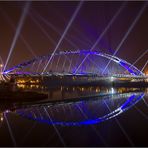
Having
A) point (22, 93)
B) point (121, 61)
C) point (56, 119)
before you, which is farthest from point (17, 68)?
point (56, 119)

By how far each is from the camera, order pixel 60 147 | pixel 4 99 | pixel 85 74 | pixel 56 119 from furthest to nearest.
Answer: pixel 85 74 → pixel 4 99 → pixel 56 119 → pixel 60 147

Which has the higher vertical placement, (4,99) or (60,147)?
(4,99)

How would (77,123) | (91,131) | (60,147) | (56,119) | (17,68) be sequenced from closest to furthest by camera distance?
(60,147) → (91,131) → (77,123) → (56,119) → (17,68)

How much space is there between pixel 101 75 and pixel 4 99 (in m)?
39.0

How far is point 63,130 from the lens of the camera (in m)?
10.4

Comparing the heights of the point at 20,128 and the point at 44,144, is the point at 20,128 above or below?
above

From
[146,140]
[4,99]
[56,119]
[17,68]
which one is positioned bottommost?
[146,140]

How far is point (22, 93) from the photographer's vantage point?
23969mm

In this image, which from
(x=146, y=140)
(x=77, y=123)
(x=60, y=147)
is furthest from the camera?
(x=77, y=123)

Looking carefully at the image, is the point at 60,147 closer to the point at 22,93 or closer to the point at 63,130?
the point at 63,130

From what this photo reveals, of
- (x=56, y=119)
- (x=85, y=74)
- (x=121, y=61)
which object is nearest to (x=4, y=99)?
(x=56, y=119)

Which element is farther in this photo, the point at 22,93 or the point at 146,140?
the point at 22,93

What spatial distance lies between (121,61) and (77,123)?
47.8 meters

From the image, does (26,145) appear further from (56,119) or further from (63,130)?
(56,119)
